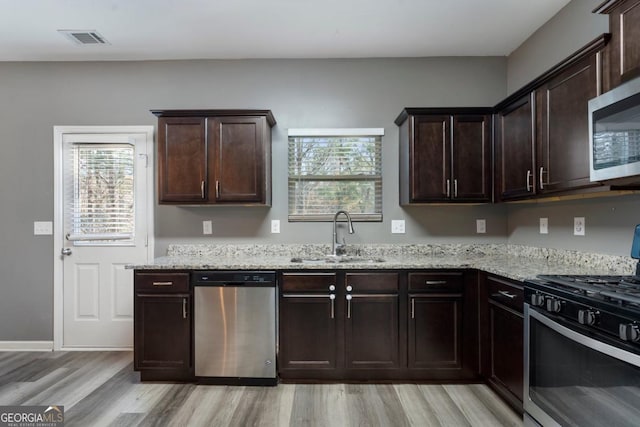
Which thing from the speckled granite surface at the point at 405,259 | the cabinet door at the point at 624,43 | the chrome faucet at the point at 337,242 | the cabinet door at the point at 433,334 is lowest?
the cabinet door at the point at 433,334

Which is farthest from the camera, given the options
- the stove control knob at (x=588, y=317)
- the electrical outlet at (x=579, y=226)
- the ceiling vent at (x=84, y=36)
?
the ceiling vent at (x=84, y=36)

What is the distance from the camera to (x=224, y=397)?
7.95 feet

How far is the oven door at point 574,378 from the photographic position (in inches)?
50.6

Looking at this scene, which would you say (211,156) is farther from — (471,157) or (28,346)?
(28,346)

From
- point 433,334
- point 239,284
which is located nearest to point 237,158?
point 239,284

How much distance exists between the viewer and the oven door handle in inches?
49.7

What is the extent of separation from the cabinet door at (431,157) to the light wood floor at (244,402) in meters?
1.54

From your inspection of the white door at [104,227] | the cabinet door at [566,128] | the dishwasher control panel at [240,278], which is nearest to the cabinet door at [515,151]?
the cabinet door at [566,128]

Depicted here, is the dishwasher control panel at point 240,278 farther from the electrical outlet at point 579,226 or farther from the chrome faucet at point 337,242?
the electrical outlet at point 579,226

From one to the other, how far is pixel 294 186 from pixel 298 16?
1.42 meters

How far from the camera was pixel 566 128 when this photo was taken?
80.3 inches

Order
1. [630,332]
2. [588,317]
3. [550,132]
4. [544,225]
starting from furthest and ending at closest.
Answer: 1. [544,225]
2. [550,132]
3. [588,317]
4. [630,332]

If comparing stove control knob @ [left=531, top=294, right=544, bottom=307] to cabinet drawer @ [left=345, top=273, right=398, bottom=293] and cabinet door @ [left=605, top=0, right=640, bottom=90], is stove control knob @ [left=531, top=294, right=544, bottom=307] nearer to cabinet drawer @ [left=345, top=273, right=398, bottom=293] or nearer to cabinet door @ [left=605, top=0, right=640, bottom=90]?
cabinet drawer @ [left=345, top=273, right=398, bottom=293]

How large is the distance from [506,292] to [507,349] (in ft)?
1.22
